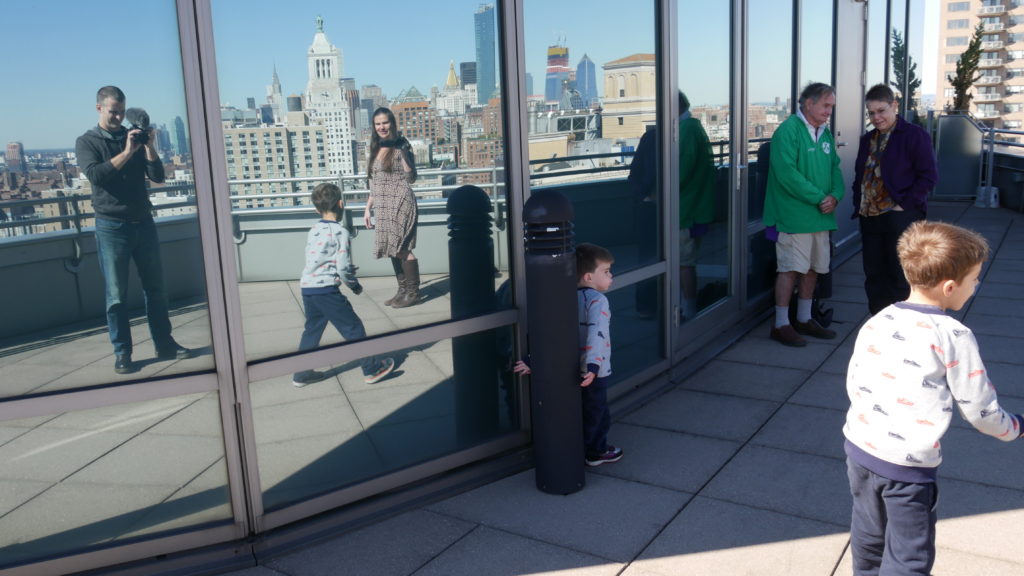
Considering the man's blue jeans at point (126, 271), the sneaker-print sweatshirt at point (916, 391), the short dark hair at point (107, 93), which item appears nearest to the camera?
the sneaker-print sweatshirt at point (916, 391)

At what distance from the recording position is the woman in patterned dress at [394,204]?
11.9 feet

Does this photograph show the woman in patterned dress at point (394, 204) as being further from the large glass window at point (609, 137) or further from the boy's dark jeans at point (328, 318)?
the large glass window at point (609, 137)

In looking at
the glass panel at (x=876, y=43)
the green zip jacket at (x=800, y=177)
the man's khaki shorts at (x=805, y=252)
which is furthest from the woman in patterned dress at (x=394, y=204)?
the glass panel at (x=876, y=43)

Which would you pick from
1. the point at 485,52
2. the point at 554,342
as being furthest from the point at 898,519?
the point at 485,52

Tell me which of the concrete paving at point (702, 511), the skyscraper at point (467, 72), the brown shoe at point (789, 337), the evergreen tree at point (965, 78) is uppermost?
the evergreen tree at point (965, 78)

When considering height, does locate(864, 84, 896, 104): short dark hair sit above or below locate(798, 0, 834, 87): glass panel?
below

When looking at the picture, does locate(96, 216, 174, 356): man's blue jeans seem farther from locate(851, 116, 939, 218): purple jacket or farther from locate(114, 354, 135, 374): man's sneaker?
locate(851, 116, 939, 218): purple jacket

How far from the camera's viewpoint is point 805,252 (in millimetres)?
6223

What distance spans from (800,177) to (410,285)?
333cm

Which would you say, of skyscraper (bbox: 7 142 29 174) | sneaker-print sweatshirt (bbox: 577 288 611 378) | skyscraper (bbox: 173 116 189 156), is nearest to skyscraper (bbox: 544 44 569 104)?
sneaker-print sweatshirt (bbox: 577 288 611 378)

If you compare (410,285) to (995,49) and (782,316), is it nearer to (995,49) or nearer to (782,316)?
(782,316)

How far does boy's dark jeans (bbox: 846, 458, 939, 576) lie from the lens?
2457 mm

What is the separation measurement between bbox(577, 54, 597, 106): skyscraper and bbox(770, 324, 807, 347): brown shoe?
2.46 meters

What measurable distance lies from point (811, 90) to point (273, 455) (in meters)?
4.33
